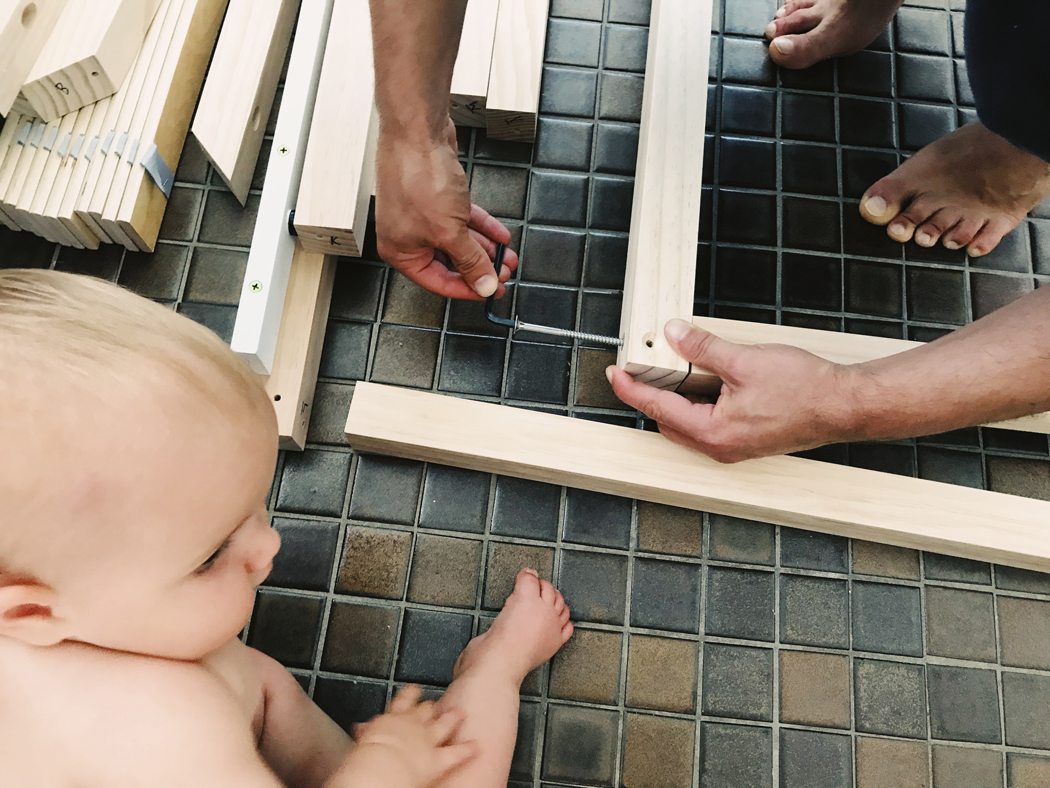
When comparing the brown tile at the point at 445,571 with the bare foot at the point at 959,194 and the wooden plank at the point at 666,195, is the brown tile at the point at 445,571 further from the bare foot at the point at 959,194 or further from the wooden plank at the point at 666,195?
the bare foot at the point at 959,194

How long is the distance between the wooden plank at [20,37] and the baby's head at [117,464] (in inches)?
19.4

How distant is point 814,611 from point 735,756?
0.18m

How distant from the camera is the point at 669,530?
0.80m

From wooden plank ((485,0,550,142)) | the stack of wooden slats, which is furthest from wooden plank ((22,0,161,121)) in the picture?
wooden plank ((485,0,550,142))

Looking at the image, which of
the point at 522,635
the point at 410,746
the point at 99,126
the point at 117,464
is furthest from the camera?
the point at 99,126

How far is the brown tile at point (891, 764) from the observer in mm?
740

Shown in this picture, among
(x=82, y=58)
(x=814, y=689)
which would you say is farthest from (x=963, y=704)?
(x=82, y=58)

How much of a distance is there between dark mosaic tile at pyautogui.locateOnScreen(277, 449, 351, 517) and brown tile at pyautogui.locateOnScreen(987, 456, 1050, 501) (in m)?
0.78

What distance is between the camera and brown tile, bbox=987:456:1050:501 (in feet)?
2.69

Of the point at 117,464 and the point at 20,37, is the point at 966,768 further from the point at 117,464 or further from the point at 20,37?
the point at 20,37

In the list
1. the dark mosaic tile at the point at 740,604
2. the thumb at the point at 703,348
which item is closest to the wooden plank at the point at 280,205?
the thumb at the point at 703,348

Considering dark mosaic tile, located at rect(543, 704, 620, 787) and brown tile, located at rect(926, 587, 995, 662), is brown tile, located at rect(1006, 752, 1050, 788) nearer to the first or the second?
brown tile, located at rect(926, 587, 995, 662)

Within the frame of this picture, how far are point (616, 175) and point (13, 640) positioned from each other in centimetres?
80

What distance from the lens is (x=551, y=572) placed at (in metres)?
0.79
